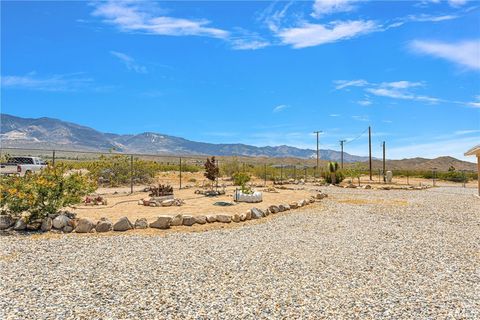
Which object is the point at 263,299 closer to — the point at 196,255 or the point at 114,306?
the point at 114,306

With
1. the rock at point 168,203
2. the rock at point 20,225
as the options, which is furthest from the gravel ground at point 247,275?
the rock at point 168,203

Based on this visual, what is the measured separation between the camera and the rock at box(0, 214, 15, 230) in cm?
1072

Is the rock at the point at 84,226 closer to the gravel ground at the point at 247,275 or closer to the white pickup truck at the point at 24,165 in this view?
the gravel ground at the point at 247,275

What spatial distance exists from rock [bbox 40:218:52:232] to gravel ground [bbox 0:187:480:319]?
0.92 meters

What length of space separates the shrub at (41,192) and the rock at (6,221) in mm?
218

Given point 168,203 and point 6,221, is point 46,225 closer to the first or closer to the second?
point 6,221

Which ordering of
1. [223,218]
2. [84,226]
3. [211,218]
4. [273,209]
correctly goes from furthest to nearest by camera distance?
[273,209], [223,218], [211,218], [84,226]

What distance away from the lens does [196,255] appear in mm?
8297

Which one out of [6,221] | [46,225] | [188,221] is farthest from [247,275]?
[6,221]

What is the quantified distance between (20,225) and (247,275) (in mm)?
7401

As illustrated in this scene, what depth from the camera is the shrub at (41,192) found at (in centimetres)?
1078

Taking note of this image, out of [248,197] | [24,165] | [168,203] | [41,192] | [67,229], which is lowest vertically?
[67,229]

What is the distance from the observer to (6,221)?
35.4 ft

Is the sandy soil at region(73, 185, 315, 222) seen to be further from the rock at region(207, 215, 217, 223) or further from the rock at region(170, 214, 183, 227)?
the rock at region(207, 215, 217, 223)
